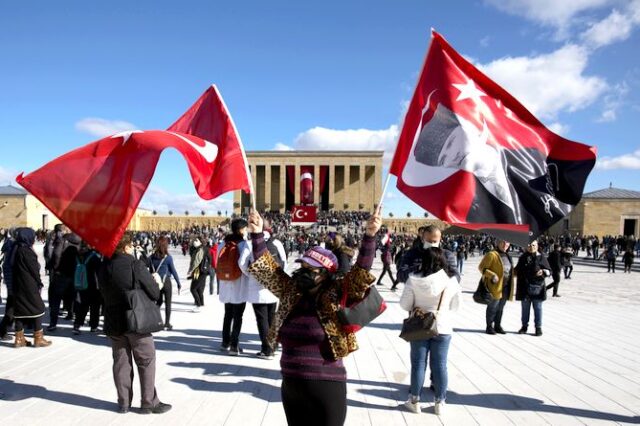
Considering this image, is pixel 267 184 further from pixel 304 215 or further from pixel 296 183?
pixel 304 215

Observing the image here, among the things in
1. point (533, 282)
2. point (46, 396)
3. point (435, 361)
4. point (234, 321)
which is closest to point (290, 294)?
point (435, 361)

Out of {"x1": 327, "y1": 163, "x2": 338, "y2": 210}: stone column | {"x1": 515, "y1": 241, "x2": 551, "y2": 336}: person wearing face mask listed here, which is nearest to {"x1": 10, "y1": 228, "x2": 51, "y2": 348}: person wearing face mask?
{"x1": 515, "y1": 241, "x2": 551, "y2": 336}: person wearing face mask

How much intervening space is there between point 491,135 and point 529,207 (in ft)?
2.40

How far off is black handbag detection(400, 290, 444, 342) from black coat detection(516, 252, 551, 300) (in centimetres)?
424

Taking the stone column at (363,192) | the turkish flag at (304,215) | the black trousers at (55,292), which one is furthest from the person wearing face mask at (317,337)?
the stone column at (363,192)

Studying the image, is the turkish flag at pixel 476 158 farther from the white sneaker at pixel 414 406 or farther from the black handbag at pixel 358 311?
the white sneaker at pixel 414 406

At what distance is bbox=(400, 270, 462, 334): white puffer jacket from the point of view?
4020 millimetres

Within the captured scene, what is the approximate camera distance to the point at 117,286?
12.8ft

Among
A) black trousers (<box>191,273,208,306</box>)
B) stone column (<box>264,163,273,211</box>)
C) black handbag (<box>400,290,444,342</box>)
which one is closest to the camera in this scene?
black handbag (<box>400,290,444,342</box>)

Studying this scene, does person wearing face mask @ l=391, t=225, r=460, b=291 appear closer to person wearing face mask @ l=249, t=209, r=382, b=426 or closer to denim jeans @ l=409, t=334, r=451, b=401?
denim jeans @ l=409, t=334, r=451, b=401

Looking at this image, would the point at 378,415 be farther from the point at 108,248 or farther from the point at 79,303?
the point at 79,303

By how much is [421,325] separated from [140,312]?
2.49 meters

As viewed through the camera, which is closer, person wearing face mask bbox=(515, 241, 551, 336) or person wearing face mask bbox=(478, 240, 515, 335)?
person wearing face mask bbox=(478, 240, 515, 335)

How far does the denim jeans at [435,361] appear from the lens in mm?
4098
